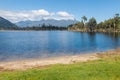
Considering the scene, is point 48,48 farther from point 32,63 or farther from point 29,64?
point 29,64

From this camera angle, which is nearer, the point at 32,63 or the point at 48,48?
the point at 32,63

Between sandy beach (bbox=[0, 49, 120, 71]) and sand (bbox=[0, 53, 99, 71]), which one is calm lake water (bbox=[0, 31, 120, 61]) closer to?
sandy beach (bbox=[0, 49, 120, 71])

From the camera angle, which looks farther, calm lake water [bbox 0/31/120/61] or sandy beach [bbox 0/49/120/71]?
calm lake water [bbox 0/31/120/61]

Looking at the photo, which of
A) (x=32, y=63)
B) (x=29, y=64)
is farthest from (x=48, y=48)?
(x=29, y=64)

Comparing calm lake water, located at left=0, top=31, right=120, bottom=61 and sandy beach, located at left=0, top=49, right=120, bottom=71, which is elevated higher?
sandy beach, located at left=0, top=49, right=120, bottom=71

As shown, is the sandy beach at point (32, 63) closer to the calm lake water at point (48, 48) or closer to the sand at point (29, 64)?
the sand at point (29, 64)

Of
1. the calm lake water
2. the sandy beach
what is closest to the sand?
the sandy beach

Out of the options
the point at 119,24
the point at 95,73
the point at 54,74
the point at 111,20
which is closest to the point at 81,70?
the point at 95,73

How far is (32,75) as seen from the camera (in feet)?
A: 61.3

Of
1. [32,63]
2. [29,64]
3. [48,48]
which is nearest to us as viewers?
[29,64]

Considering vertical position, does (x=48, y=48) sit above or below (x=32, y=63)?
below

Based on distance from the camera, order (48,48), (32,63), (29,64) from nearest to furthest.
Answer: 1. (29,64)
2. (32,63)
3. (48,48)

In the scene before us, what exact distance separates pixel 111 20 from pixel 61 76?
179142 millimetres

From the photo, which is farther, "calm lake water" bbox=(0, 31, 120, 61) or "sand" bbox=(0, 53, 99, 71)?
"calm lake water" bbox=(0, 31, 120, 61)
